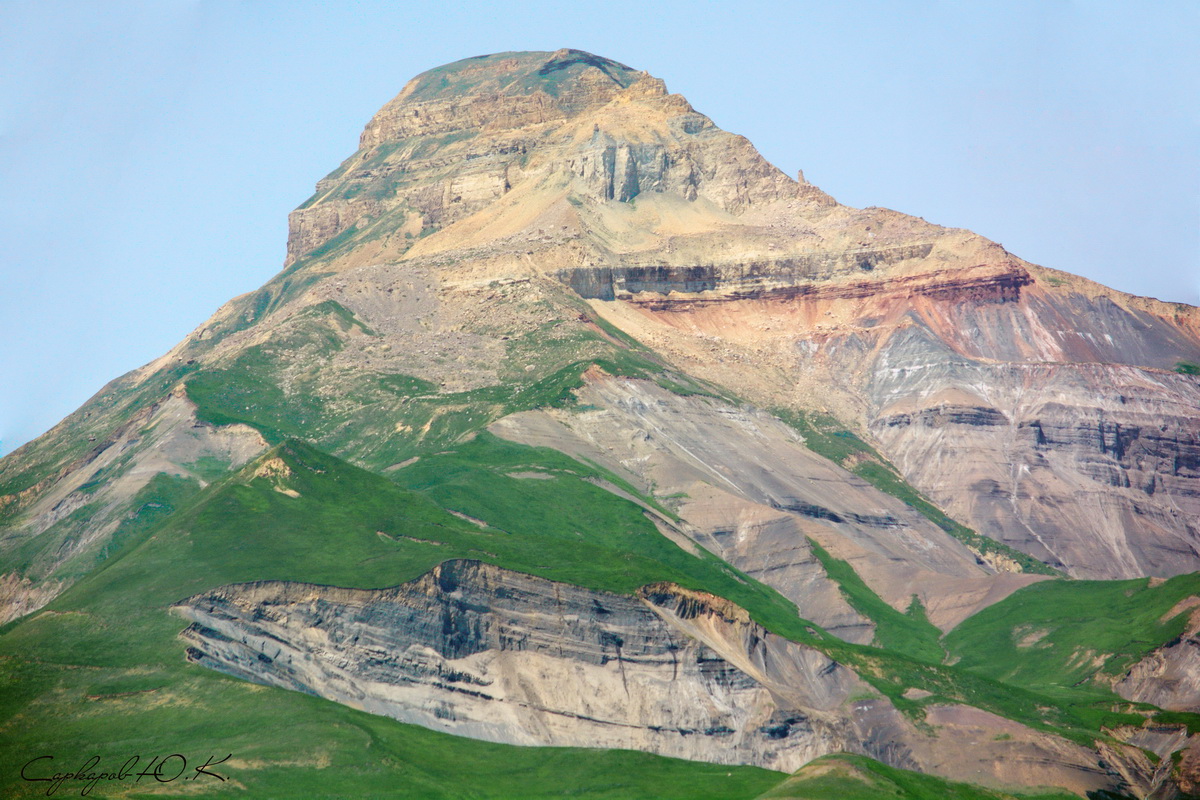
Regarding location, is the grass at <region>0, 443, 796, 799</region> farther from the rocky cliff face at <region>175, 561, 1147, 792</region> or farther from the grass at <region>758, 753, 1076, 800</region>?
the grass at <region>758, 753, 1076, 800</region>

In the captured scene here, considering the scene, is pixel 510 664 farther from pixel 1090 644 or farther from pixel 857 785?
pixel 1090 644

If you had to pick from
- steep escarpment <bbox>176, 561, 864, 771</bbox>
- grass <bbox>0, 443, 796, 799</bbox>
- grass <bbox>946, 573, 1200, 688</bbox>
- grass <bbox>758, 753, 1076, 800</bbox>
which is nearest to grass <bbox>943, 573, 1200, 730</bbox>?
grass <bbox>946, 573, 1200, 688</bbox>

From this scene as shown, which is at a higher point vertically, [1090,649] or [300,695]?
[300,695]

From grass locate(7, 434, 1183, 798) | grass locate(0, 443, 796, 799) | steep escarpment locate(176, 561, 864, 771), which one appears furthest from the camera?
steep escarpment locate(176, 561, 864, 771)

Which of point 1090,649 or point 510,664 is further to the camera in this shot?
point 1090,649

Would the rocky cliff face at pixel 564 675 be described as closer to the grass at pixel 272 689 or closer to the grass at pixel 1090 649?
the grass at pixel 272 689

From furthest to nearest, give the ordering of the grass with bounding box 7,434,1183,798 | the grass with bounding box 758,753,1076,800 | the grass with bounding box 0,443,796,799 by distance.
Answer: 1. the grass with bounding box 758,753,1076,800
2. the grass with bounding box 7,434,1183,798
3. the grass with bounding box 0,443,796,799

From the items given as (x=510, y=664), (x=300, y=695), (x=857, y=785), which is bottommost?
(x=857, y=785)

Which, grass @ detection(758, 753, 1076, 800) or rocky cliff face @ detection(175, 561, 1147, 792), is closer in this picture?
grass @ detection(758, 753, 1076, 800)

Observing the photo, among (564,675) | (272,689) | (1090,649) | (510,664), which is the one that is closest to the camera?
(272,689)

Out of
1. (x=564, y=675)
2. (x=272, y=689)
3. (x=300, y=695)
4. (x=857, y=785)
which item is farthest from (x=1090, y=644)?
(x=272, y=689)

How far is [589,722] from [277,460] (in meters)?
48.7

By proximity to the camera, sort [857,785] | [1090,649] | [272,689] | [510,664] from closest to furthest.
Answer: [857,785], [272,689], [510,664], [1090,649]

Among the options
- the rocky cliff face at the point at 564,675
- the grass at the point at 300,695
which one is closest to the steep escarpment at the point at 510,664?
the rocky cliff face at the point at 564,675
